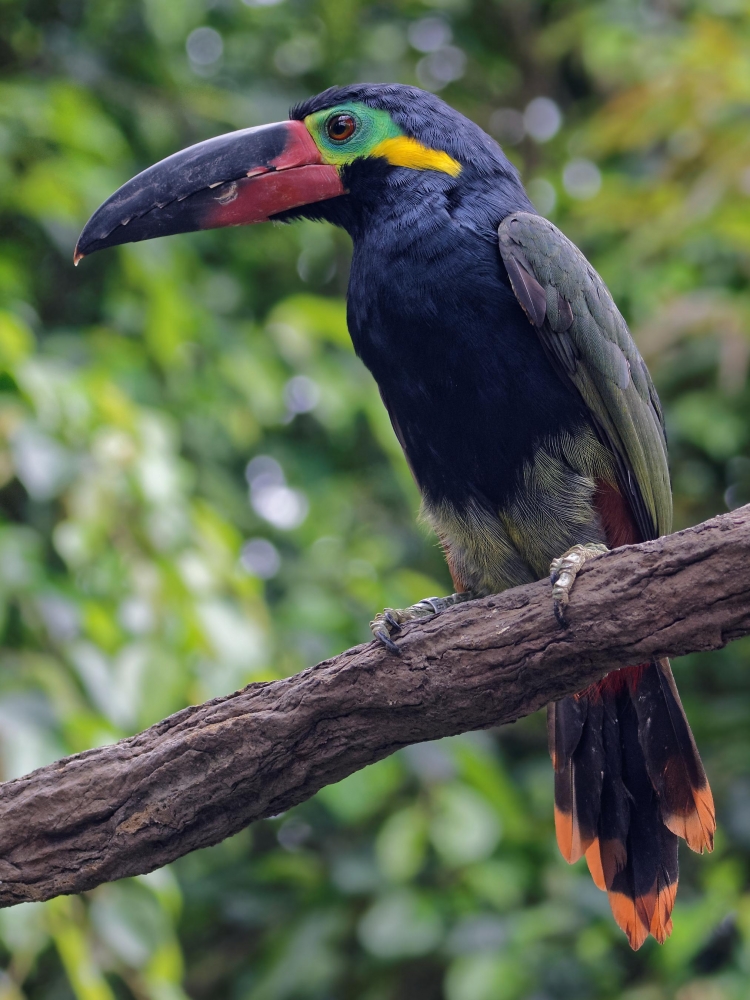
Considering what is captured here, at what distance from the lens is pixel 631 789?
10.4 feet

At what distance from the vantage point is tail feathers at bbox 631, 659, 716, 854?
2979 millimetres

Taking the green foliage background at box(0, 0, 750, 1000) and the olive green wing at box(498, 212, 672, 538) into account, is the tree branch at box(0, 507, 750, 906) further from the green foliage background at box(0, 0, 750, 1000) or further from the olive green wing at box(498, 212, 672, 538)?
the olive green wing at box(498, 212, 672, 538)

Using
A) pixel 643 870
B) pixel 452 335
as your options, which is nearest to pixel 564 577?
pixel 452 335

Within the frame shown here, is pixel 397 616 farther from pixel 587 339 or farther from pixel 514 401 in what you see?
pixel 587 339

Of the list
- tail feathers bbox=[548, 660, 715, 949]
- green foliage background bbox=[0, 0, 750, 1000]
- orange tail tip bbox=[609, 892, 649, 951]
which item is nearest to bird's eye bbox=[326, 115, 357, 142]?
green foliage background bbox=[0, 0, 750, 1000]

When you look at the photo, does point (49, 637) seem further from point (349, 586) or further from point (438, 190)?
point (438, 190)

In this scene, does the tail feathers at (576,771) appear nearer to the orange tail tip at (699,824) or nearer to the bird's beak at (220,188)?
the orange tail tip at (699,824)

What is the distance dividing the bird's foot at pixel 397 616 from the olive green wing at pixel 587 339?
0.60 meters

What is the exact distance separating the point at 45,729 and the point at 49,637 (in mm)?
450

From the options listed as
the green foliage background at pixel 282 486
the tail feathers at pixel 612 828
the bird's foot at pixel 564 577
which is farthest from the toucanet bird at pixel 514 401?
the green foliage background at pixel 282 486

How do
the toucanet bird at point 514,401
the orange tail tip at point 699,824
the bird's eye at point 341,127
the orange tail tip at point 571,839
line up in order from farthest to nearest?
the bird's eye at point 341,127, the orange tail tip at point 571,839, the toucanet bird at point 514,401, the orange tail tip at point 699,824

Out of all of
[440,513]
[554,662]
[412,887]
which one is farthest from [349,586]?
[554,662]

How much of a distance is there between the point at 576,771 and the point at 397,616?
74cm

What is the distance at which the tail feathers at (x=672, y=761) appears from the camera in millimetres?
2979
